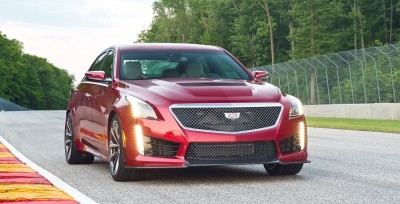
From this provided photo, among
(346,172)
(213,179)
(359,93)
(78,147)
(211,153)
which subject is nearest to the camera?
(211,153)

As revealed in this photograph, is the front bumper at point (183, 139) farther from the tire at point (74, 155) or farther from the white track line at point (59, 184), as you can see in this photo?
the tire at point (74, 155)

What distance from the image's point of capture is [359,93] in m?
36.6

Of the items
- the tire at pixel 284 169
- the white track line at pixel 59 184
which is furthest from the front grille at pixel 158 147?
the tire at pixel 284 169

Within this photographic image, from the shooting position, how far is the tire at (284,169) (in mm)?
9984

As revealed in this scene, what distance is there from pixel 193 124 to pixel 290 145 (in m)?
1.16

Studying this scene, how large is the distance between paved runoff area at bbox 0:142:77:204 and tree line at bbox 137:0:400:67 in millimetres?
70887

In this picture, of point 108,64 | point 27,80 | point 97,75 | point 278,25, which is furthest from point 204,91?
point 27,80

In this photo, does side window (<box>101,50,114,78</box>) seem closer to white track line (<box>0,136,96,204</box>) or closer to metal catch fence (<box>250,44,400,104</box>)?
white track line (<box>0,136,96,204</box>)

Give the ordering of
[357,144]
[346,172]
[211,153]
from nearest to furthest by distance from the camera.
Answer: [211,153] < [346,172] < [357,144]

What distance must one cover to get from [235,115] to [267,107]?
0.42 meters

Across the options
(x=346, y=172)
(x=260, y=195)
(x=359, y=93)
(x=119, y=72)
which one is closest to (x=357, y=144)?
(x=346, y=172)

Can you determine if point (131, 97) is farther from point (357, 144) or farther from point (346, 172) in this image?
point (357, 144)

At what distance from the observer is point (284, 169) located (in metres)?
10.1

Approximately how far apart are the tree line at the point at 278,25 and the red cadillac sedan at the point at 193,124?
233 ft
